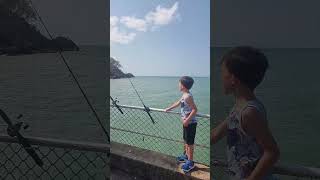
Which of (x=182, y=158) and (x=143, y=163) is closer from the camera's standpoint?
(x=182, y=158)

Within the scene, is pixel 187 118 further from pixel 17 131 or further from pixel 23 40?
pixel 23 40

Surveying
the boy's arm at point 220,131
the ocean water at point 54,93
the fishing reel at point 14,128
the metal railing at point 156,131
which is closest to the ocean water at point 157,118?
the metal railing at point 156,131

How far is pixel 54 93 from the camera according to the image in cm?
198

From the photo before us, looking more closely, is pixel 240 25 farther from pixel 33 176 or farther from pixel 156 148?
pixel 33 176

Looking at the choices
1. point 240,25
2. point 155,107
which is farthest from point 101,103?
point 240,25

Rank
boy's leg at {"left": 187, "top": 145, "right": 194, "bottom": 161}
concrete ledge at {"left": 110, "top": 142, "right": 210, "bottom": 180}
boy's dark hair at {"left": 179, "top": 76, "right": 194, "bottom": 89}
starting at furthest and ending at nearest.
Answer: concrete ledge at {"left": 110, "top": 142, "right": 210, "bottom": 180}
boy's leg at {"left": 187, "top": 145, "right": 194, "bottom": 161}
boy's dark hair at {"left": 179, "top": 76, "right": 194, "bottom": 89}

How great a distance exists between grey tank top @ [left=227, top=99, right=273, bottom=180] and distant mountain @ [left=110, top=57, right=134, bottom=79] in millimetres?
765

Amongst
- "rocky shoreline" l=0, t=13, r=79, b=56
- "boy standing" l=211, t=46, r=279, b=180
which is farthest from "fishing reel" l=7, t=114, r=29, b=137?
"boy standing" l=211, t=46, r=279, b=180

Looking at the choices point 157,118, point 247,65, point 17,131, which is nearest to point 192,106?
point 157,118

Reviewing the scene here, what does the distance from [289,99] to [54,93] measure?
1.15 m

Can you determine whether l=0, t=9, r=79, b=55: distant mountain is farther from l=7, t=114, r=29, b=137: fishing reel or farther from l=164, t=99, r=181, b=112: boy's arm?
l=164, t=99, r=181, b=112: boy's arm

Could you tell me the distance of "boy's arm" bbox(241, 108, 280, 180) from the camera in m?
0.99

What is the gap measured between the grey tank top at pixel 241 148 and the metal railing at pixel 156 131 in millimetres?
466

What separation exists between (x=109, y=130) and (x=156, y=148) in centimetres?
28
